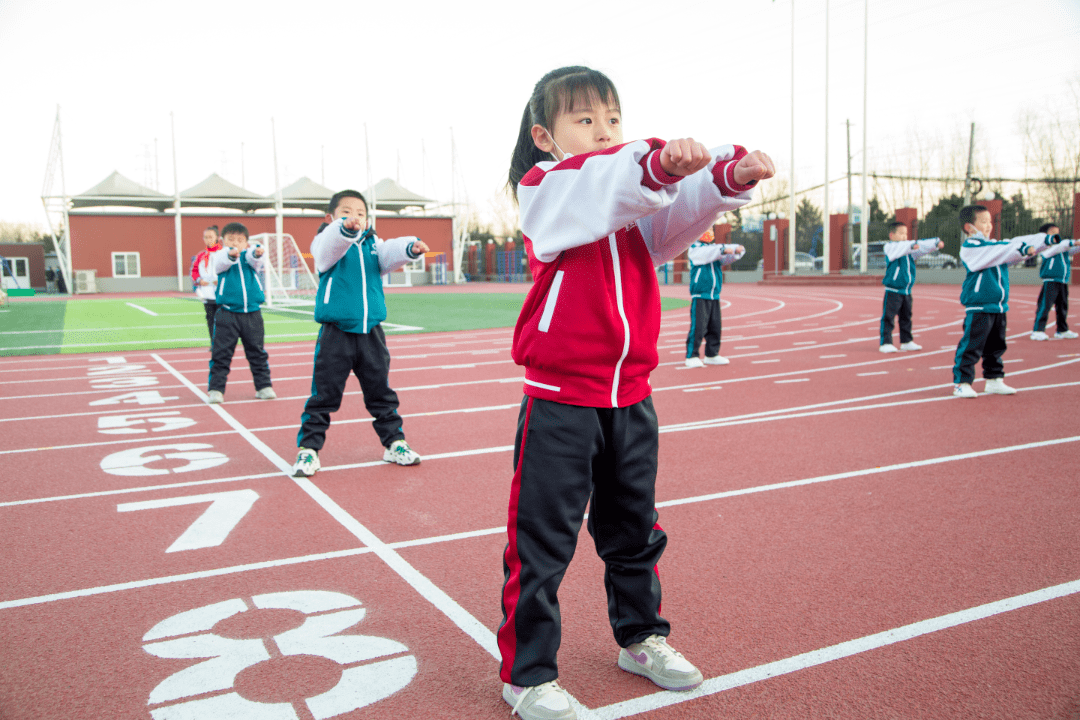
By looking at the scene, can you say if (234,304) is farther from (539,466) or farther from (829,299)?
(829,299)

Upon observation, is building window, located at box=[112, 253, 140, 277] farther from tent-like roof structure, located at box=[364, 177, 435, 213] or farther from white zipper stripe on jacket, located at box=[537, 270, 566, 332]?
white zipper stripe on jacket, located at box=[537, 270, 566, 332]

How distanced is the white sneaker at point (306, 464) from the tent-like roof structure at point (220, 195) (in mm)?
48339

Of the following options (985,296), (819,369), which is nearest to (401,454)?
(985,296)

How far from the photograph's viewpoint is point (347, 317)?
16.8 feet

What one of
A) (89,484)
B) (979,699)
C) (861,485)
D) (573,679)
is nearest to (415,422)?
(89,484)

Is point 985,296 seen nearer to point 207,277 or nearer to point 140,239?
point 207,277

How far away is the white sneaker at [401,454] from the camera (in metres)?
5.40

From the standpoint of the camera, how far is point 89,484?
16.4ft

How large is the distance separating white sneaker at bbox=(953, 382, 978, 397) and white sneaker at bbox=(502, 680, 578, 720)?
265 inches

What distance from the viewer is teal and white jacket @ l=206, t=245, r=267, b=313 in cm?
829

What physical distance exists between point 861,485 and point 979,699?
8.11ft

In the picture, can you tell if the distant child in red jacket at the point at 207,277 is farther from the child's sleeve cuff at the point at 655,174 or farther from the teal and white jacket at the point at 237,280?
the child's sleeve cuff at the point at 655,174

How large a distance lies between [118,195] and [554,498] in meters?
52.5

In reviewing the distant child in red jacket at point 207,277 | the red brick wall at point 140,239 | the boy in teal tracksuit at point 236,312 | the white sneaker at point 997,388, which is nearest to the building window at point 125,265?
the red brick wall at point 140,239
